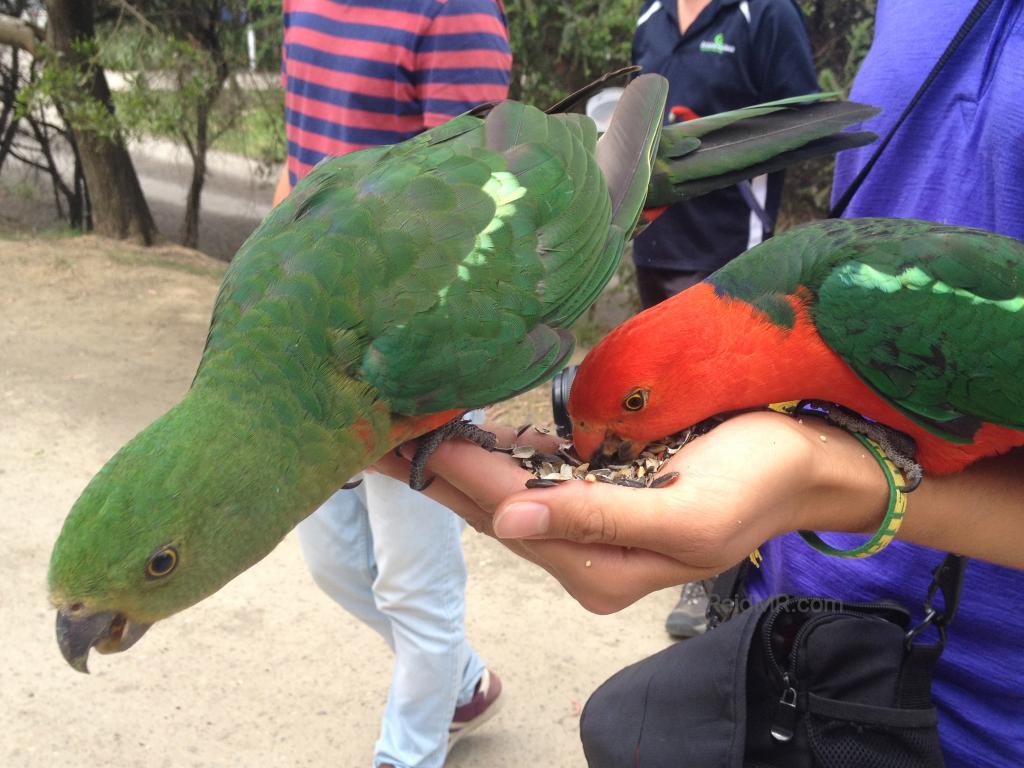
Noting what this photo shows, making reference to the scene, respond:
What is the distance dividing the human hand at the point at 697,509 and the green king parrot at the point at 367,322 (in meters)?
0.29

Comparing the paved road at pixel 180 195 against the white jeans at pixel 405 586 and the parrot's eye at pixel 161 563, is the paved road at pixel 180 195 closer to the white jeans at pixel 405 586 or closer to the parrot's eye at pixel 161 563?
the white jeans at pixel 405 586

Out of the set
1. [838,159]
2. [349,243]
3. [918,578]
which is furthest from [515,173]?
[918,578]

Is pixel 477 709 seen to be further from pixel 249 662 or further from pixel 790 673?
pixel 790 673

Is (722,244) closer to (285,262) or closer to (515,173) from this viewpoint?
(515,173)

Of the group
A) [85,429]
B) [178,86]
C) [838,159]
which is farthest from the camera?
[178,86]

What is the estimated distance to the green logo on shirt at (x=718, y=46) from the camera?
11.7ft

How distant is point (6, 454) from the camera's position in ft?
15.0

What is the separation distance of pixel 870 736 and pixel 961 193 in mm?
921

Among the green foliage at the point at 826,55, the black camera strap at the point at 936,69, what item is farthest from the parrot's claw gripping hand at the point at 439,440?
the green foliage at the point at 826,55

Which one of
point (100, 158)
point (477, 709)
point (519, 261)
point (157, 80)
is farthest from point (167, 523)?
point (100, 158)

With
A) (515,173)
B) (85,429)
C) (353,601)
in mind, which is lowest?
(85,429)

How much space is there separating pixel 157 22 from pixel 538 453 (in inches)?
286

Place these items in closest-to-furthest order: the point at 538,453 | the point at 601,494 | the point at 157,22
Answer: the point at 601,494
the point at 538,453
the point at 157,22

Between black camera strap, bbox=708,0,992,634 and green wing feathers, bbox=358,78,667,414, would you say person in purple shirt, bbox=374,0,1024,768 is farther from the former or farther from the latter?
green wing feathers, bbox=358,78,667,414
